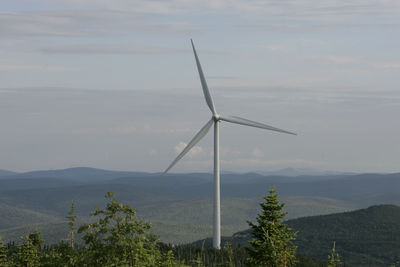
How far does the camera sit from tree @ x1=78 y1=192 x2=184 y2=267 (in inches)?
1239

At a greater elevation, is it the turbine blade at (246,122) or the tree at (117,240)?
the turbine blade at (246,122)

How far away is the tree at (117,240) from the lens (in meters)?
31.5

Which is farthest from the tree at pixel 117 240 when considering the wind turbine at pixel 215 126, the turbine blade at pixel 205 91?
the turbine blade at pixel 205 91

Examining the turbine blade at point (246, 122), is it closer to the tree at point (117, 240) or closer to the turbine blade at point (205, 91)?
the turbine blade at point (205, 91)

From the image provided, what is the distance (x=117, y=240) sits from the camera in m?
31.7

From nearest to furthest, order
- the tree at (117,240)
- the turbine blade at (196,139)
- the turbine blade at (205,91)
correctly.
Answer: the tree at (117,240) → the turbine blade at (196,139) → the turbine blade at (205,91)

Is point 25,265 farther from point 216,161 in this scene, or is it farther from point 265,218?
point 216,161

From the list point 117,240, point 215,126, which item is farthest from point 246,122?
point 117,240

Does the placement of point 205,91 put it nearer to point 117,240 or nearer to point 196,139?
point 196,139

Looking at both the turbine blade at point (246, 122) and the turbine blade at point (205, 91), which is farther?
the turbine blade at point (205, 91)

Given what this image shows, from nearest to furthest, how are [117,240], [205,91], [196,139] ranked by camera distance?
1. [117,240]
2. [196,139]
3. [205,91]

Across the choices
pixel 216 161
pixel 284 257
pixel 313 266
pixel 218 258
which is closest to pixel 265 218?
pixel 284 257

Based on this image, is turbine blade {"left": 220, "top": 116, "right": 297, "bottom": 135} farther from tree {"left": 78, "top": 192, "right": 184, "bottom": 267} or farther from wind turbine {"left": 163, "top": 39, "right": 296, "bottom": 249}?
tree {"left": 78, "top": 192, "right": 184, "bottom": 267}

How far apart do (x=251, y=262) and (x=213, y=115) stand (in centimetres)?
7404
